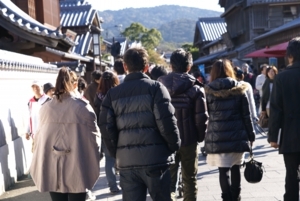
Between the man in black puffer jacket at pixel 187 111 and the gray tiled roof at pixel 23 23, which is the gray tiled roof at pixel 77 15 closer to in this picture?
the gray tiled roof at pixel 23 23

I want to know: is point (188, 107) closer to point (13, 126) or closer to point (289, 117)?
point (289, 117)

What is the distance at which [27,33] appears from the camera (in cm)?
1100

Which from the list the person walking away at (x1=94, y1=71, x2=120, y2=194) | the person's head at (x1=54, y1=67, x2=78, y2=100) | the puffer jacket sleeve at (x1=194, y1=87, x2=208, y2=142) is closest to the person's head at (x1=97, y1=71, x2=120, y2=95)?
the person walking away at (x1=94, y1=71, x2=120, y2=194)

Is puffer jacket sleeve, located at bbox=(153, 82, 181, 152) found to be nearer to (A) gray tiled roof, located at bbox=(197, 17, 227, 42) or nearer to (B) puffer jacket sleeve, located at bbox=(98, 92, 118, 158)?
(B) puffer jacket sleeve, located at bbox=(98, 92, 118, 158)

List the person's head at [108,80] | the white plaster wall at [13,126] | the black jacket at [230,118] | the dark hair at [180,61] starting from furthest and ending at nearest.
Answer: the white plaster wall at [13,126]
the person's head at [108,80]
the black jacket at [230,118]
the dark hair at [180,61]

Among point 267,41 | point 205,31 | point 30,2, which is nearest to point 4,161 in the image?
point 30,2

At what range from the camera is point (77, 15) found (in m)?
31.0

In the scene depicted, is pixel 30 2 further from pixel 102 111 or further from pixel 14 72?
pixel 102 111

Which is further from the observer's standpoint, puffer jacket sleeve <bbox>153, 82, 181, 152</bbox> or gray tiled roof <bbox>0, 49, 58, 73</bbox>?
gray tiled roof <bbox>0, 49, 58, 73</bbox>

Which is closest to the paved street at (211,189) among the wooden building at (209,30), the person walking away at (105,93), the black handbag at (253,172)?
the person walking away at (105,93)

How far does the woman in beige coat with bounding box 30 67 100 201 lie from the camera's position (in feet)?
18.0

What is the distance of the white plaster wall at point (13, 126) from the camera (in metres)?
8.72

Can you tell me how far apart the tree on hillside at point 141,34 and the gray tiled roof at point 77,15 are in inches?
1397

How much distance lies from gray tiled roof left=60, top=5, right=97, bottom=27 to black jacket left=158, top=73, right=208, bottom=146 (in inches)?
973
